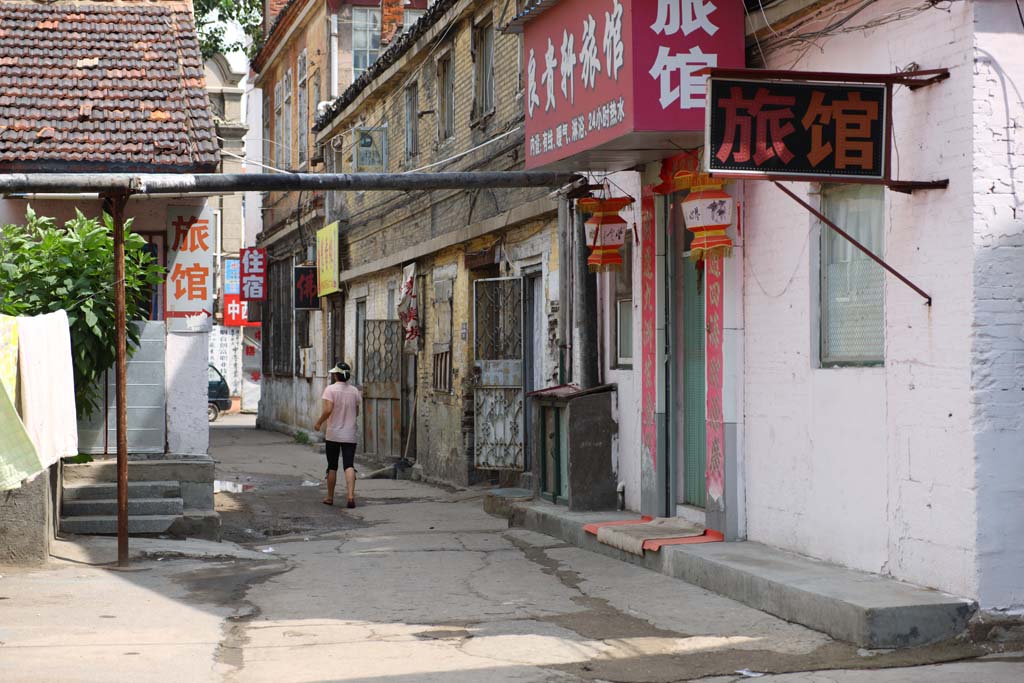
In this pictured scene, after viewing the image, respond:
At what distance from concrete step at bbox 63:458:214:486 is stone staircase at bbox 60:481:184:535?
59 mm

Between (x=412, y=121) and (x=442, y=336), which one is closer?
(x=442, y=336)

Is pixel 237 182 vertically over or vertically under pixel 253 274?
under

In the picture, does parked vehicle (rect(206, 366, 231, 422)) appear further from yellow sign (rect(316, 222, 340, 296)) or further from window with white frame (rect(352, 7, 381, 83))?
window with white frame (rect(352, 7, 381, 83))

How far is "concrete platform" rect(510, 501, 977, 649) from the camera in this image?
279 inches

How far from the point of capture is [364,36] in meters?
27.0

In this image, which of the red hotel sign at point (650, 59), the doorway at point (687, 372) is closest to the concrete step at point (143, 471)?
the doorway at point (687, 372)

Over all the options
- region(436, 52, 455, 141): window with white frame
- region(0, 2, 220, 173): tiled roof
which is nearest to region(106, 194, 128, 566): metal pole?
region(0, 2, 220, 173): tiled roof

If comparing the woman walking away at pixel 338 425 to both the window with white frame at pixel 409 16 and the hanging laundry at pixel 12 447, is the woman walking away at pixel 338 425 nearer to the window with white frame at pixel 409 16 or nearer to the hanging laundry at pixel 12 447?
the hanging laundry at pixel 12 447

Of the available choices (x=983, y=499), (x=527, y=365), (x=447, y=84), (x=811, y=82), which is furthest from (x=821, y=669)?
(x=447, y=84)

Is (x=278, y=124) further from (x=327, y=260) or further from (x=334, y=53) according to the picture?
(x=327, y=260)

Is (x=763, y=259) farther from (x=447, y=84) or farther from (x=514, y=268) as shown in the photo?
(x=447, y=84)

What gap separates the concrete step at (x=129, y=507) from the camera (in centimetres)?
1212

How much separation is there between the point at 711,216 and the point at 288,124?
22.9 metres

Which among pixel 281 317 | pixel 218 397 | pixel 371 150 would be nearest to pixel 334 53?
pixel 371 150
